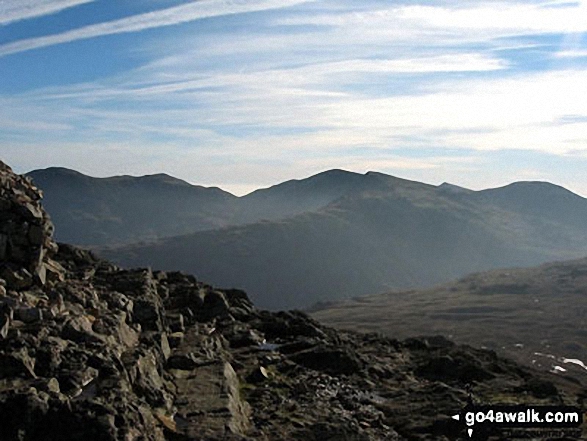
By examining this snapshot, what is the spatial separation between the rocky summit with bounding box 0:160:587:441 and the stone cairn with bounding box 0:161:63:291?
0.08m

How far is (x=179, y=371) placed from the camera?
112 feet

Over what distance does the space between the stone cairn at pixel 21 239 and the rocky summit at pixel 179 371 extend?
0.08 metres

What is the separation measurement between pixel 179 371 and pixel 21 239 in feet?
37.5

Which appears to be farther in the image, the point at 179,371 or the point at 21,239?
the point at 21,239

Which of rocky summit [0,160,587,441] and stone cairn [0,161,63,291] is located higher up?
stone cairn [0,161,63,291]

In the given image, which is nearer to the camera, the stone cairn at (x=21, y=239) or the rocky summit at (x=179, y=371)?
the rocky summit at (x=179, y=371)

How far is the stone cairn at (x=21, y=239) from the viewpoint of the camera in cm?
3338

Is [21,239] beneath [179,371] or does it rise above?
above

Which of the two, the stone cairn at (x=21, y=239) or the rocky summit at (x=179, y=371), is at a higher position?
the stone cairn at (x=21, y=239)

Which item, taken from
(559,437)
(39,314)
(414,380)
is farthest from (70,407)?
(414,380)

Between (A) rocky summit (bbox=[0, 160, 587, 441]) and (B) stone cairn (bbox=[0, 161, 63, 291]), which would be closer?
(A) rocky summit (bbox=[0, 160, 587, 441])

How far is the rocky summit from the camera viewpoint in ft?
76.6

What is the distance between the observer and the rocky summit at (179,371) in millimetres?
23344

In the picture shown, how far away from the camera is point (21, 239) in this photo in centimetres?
3528
